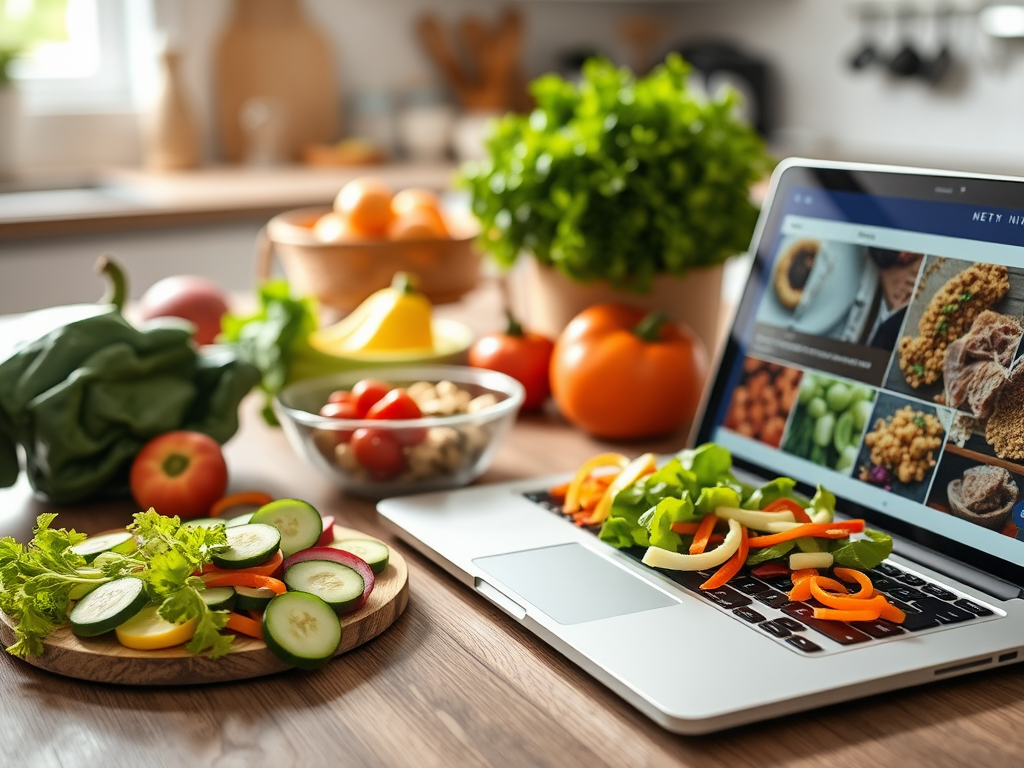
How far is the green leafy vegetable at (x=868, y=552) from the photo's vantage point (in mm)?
774

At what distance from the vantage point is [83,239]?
266 cm

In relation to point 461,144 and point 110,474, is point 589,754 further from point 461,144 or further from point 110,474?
point 461,144

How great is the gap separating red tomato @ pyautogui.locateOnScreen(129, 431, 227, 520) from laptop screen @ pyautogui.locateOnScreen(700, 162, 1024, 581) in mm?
460

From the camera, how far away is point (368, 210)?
1.59 metres

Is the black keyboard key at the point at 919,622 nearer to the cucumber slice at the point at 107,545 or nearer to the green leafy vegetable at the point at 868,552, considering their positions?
the green leafy vegetable at the point at 868,552

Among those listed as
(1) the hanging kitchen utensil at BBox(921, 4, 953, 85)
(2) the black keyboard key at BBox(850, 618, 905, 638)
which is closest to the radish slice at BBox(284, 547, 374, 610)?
(2) the black keyboard key at BBox(850, 618, 905, 638)

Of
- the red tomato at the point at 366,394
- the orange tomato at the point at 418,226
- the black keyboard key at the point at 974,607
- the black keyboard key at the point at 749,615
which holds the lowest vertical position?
the red tomato at the point at 366,394

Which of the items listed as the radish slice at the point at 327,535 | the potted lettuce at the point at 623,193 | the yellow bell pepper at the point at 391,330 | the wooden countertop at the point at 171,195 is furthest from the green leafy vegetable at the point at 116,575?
the wooden countertop at the point at 171,195

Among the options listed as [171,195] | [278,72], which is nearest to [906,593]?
[171,195]

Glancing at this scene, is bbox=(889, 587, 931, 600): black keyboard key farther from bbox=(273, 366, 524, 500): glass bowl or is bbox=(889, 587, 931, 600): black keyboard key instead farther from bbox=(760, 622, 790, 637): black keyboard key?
bbox=(273, 366, 524, 500): glass bowl

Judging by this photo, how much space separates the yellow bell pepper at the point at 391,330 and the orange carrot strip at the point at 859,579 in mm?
635

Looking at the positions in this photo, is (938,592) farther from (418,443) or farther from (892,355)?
(418,443)

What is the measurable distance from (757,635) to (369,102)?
3.31m

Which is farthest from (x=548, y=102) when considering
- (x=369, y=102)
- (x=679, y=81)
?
(x=369, y=102)
